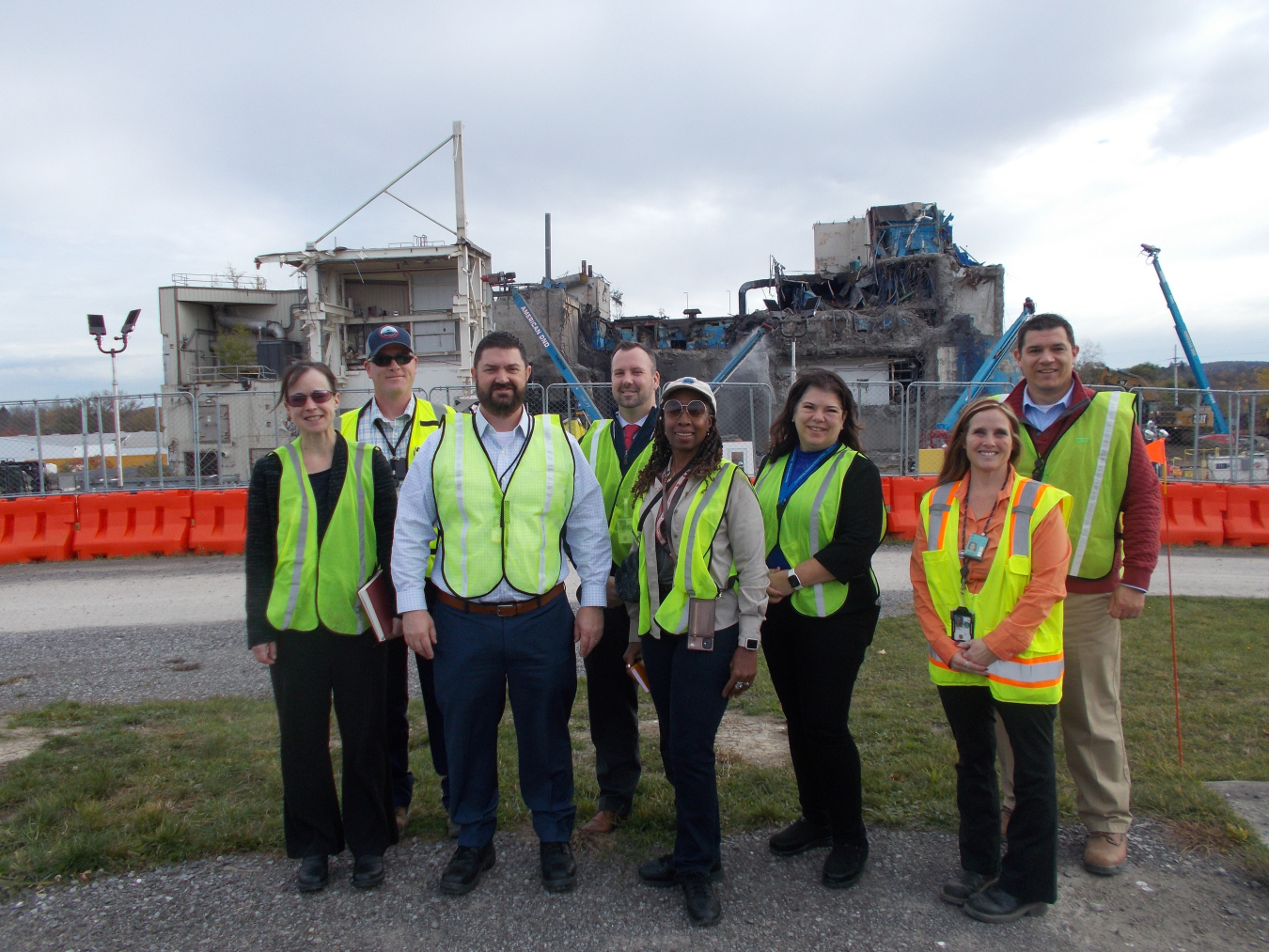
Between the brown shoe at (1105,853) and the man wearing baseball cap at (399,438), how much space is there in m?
2.69

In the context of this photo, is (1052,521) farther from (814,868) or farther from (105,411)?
(105,411)

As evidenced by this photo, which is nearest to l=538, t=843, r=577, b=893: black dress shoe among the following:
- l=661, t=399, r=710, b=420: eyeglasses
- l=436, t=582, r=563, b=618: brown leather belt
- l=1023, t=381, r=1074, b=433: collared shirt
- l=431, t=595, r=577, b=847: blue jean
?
l=431, t=595, r=577, b=847: blue jean

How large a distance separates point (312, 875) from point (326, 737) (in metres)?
0.53

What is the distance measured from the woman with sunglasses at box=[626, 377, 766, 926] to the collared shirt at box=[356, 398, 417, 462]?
57.3 inches

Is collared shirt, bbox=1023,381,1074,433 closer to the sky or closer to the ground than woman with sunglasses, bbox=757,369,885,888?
closer to the sky

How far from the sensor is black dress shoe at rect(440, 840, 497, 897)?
9.91ft

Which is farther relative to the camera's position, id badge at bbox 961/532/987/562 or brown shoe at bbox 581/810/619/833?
brown shoe at bbox 581/810/619/833

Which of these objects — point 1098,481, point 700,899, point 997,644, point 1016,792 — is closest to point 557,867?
point 700,899

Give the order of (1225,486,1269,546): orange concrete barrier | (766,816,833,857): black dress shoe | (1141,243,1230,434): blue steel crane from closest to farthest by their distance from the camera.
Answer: (766,816,833,857): black dress shoe < (1225,486,1269,546): orange concrete barrier < (1141,243,1230,434): blue steel crane

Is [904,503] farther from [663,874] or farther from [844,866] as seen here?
[663,874]

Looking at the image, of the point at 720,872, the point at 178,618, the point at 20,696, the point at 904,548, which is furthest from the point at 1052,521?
the point at 904,548

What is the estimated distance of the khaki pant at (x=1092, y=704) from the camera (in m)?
3.21

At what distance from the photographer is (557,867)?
10.2 ft

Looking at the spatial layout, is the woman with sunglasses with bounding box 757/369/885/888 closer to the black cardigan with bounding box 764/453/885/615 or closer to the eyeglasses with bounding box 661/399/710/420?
the black cardigan with bounding box 764/453/885/615
